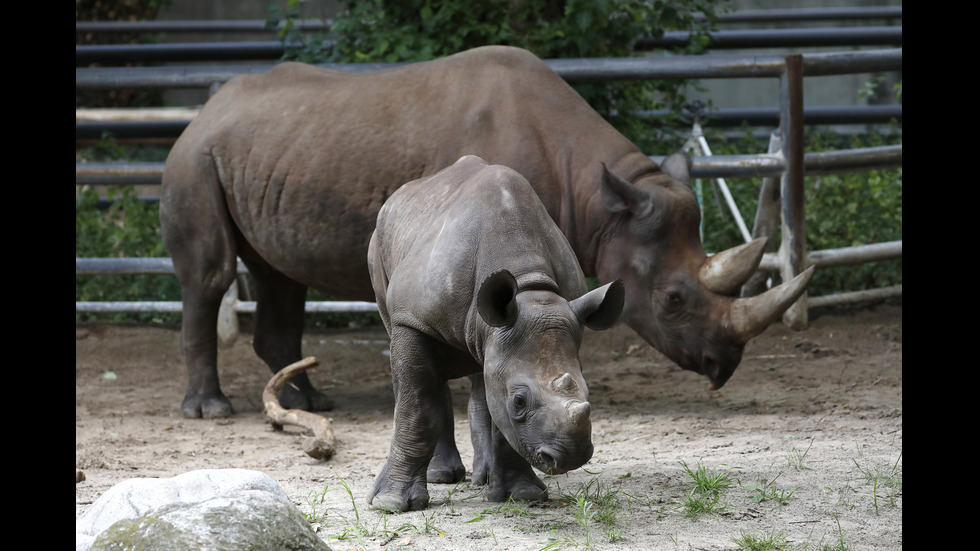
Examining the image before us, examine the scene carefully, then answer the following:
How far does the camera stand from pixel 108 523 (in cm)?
324

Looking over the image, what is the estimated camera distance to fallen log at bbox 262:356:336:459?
511 cm

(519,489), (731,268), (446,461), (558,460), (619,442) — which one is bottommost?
(619,442)

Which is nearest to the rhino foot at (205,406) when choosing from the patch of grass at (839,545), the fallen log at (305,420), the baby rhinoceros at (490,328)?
the fallen log at (305,420)

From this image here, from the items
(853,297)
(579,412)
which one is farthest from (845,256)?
(579,412)

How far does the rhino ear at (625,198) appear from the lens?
552 cm

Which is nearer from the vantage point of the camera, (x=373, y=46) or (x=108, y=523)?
(x=108, y=523)

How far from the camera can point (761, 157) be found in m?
7.23

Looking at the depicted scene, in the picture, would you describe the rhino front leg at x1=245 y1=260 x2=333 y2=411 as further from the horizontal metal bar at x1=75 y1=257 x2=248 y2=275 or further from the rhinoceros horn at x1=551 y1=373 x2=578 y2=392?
the rhinoceros horn at x1=551 y1=373 x2=578 y2=392

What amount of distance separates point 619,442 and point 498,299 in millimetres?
2012

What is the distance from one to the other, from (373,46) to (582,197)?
112 inches

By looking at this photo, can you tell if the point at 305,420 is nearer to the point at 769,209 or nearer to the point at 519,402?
the point at 519,402

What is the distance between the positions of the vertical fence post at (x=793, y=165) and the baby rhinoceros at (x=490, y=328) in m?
3.54
